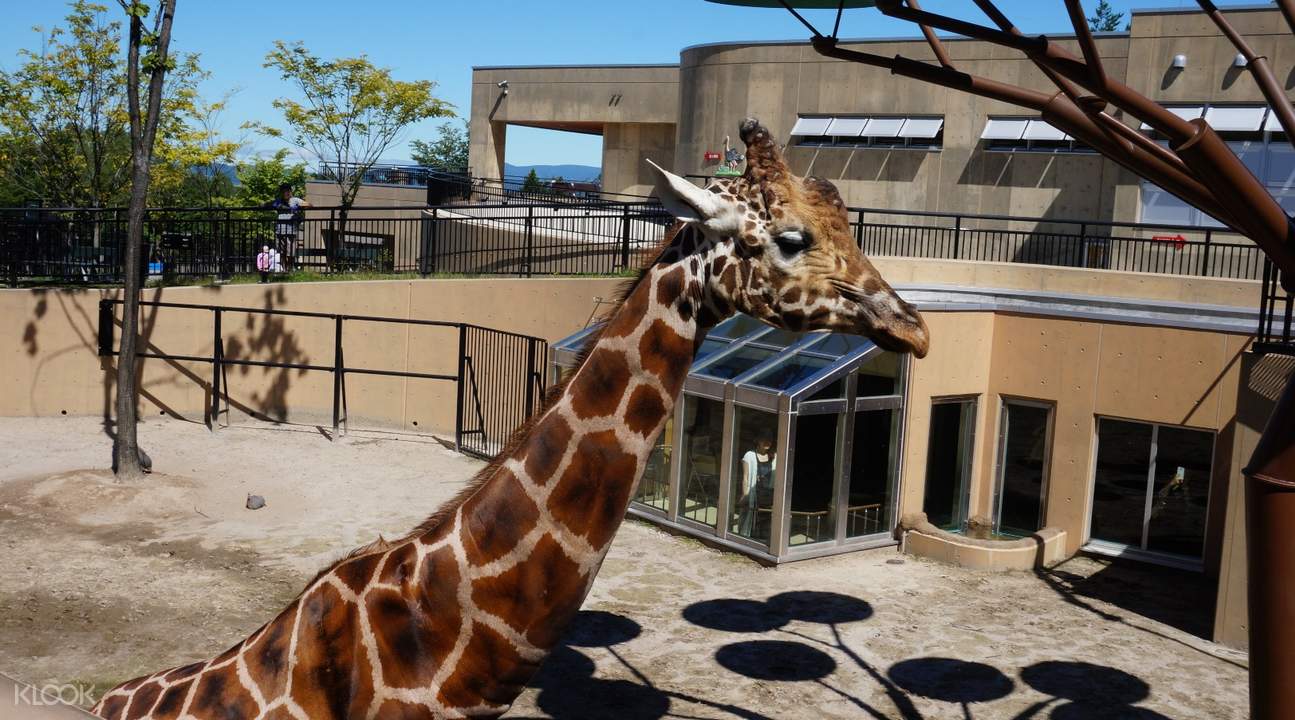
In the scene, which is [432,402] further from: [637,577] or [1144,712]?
[1144,712]

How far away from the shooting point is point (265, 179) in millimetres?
40500

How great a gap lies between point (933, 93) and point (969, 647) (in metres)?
21.1

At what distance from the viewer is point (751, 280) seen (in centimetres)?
436

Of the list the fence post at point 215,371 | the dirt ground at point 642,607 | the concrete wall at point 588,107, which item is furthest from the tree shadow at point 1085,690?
the concrete wall at point 588,107

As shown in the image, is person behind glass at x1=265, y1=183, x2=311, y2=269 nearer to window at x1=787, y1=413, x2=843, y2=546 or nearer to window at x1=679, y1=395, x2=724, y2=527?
window at x1=679, y1=395, x2=724, y2=527

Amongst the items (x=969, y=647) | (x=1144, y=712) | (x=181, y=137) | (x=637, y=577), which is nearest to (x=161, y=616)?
(x=637, y=577)

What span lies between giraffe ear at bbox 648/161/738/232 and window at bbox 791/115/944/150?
2691cm

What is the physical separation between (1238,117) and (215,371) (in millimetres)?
20695

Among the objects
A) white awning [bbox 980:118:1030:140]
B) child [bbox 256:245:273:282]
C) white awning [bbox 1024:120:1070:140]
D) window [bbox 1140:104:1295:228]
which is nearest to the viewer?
child [bbox 256:245:273:282]

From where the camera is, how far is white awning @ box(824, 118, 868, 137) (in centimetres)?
3083

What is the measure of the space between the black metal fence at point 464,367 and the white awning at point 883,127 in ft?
49.7

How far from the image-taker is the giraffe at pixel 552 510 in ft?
14.3

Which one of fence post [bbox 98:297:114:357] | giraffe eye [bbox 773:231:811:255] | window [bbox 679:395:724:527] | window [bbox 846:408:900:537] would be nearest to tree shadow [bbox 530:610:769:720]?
window [bbox 679:395:724:527]

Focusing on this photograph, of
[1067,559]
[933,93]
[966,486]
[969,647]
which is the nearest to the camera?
[969,647]
